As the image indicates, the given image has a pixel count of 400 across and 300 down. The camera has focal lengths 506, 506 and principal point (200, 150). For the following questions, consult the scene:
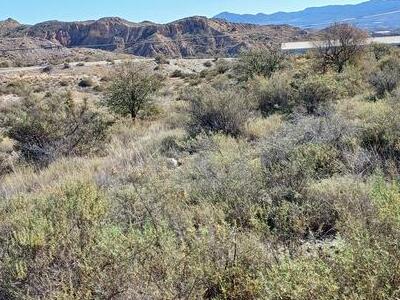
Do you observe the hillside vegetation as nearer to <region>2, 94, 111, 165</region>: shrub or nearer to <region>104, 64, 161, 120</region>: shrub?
<region>2, 94, 111, 165</region>: shrub

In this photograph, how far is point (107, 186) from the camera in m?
7.08

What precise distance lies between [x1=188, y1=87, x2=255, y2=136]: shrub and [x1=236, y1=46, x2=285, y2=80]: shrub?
1061cm

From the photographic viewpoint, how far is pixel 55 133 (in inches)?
489

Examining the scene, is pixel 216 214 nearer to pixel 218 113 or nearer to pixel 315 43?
pixel 218 113

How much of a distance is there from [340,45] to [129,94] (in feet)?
42.0

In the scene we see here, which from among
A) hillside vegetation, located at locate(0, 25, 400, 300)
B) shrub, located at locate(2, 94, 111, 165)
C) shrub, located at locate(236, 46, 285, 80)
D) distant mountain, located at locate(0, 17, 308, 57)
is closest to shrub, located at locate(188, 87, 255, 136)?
hillside vegetation, located at locate(0, 25, 400, 300)

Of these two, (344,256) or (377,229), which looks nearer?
(344,256)

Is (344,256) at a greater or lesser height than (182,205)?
greater

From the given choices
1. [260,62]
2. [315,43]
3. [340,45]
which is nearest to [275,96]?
[260,62]

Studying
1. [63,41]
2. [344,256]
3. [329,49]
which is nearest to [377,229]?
[344,256]

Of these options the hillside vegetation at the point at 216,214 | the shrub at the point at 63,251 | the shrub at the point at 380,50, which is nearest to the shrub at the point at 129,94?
the hillside vegetation at the point at 216,214

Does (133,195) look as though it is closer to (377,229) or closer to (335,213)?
(335,213)

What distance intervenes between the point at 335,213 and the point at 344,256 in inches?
77.3

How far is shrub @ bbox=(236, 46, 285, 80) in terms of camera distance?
75.2 feet
